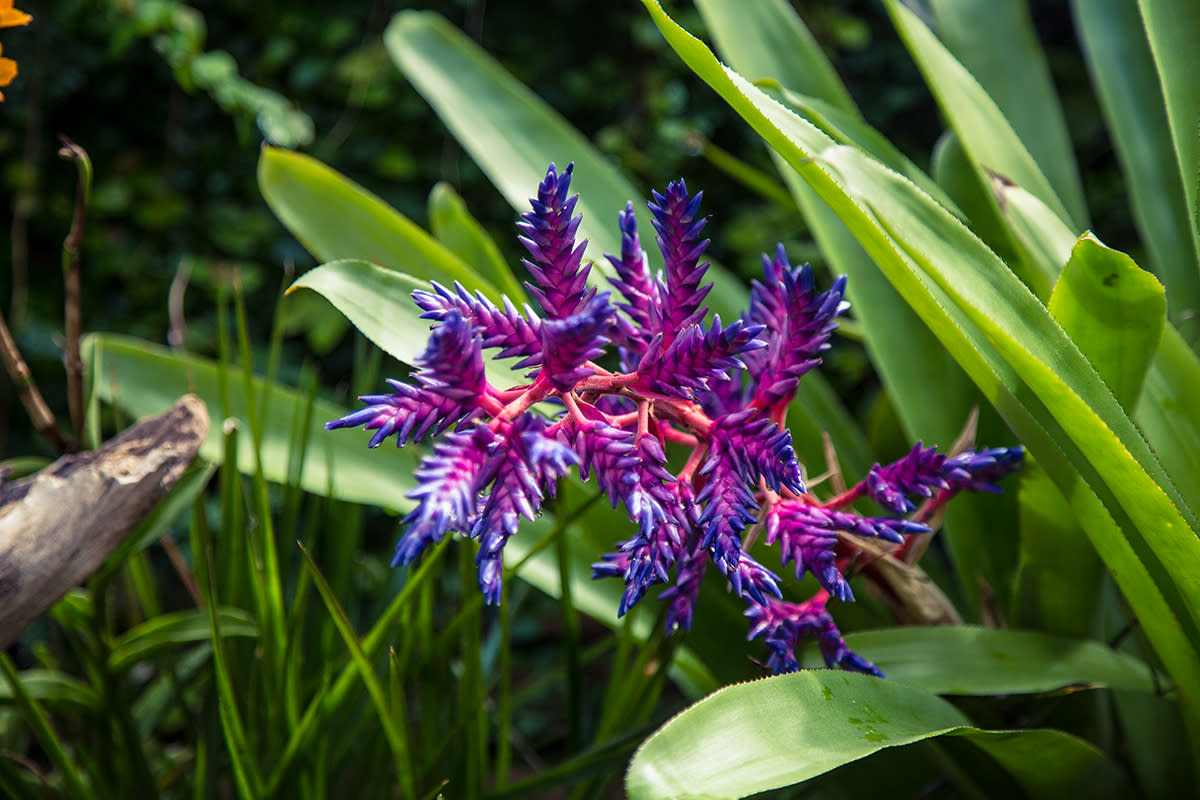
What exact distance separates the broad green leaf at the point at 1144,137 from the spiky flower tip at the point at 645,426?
19.5 inches

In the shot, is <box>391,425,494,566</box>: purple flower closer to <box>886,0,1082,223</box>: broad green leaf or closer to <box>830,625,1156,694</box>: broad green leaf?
<box>830,625,1156,694</box>: broad green leaf

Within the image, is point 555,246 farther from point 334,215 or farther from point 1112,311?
point 334,215

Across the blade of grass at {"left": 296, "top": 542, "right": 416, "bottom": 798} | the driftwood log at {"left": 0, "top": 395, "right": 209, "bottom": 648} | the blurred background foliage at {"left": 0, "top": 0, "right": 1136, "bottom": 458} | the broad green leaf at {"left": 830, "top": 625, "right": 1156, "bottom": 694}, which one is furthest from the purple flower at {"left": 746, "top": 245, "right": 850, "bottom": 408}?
the blurred background foliage at {"left": 0, "top": 0, "right": 1136, "bottom": 458}

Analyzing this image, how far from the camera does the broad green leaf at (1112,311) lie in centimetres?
52

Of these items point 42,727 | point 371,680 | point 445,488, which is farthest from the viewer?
point 42,727

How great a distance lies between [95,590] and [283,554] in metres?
0.19

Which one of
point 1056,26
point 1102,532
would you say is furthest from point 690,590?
point 1056,26

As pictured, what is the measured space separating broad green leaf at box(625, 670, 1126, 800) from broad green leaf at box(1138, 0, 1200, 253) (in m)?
0.47

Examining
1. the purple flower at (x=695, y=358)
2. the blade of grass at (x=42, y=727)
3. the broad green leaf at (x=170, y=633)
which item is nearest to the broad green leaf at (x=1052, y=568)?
the purple flower at (x=695, y=358)

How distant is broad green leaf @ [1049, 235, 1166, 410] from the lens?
0.52 metres

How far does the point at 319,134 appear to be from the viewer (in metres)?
1.92

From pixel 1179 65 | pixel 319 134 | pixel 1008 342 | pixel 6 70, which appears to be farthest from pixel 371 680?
pixel 319 134

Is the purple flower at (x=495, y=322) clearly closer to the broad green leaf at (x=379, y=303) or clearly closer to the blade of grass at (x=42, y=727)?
the broad green leaf at (x=379, y=303)

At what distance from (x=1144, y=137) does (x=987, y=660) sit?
0.66 m
